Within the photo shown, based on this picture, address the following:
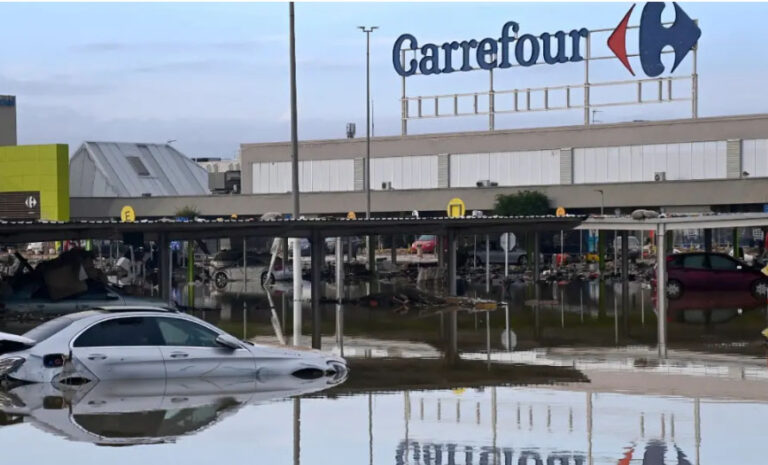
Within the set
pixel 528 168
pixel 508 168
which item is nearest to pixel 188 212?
pixel 508 168

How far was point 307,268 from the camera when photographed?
5934 centimetres

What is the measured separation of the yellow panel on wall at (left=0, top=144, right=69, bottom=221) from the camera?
67.6 meters

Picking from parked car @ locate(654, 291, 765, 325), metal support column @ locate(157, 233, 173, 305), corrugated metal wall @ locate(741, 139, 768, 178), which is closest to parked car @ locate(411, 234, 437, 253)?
corrugated metal wall @ locate(741, 139, 768, 178)

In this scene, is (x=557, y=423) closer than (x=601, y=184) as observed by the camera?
Yes

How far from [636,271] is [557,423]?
43712mm

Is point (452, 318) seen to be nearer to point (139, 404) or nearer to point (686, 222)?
point (686, 222)

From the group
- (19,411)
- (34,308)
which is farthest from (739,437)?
(34,308)

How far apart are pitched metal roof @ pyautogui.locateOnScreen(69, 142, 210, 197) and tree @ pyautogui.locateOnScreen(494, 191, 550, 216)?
2487cm

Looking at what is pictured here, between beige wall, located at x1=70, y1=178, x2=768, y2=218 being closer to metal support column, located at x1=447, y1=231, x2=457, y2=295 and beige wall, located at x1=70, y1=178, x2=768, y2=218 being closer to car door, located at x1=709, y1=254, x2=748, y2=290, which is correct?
car door, located at x1=709, y1=254, x2=748, y2=290

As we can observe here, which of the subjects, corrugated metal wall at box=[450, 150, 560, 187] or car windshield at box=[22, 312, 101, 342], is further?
corrugated metal wall at box=[450, 150, 560, 187]

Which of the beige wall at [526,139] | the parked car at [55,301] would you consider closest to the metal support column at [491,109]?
the beige wall at [526,139]

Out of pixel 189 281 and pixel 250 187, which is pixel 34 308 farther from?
pixel 250 187

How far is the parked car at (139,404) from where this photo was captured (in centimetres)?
1528

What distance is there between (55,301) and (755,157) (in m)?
36.2
